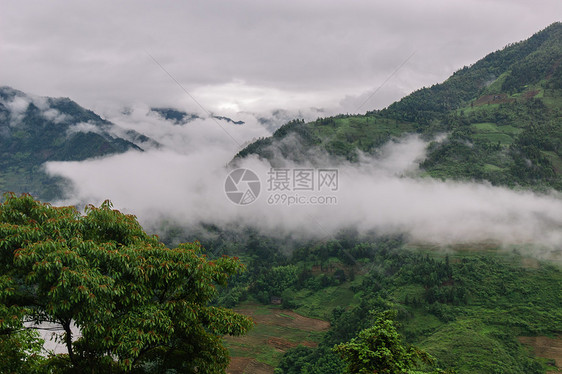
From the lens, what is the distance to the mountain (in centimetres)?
13712

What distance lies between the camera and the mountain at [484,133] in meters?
137

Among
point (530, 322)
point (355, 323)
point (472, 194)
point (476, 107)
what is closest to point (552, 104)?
point (476, 107)

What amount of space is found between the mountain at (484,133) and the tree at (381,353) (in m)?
139

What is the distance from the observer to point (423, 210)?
472 ft

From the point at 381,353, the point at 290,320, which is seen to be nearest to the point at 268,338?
the point at 290,320

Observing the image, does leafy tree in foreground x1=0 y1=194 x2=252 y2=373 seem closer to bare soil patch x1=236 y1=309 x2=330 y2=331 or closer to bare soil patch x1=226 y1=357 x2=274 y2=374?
bare soil patch x1=226 y1=357 x2=274 y2=374

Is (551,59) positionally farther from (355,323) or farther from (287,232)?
(355,323)

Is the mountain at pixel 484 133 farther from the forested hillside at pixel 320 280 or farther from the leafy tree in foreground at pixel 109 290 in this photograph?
the leafy tree in foreground at pixel 109 290

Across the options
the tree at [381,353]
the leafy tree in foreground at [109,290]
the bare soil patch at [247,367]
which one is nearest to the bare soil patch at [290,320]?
the bare soil patch at [247,367]

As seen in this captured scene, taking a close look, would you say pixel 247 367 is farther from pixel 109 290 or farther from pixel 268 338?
pixel 109 290

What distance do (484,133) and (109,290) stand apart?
6892 inches

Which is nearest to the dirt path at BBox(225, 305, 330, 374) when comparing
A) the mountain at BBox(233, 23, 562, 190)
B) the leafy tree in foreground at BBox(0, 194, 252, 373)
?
the leafy tree in foreground at BBox(0, 194, 252, 373)

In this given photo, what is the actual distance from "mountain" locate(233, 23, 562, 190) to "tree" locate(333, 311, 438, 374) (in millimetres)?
139164

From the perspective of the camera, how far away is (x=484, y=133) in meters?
160
